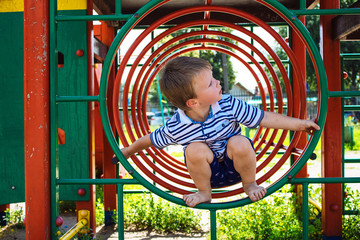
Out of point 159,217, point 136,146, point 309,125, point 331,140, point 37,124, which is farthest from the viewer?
point 159,217

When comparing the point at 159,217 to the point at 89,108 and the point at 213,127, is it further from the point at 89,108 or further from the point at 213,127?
the point at 213,127

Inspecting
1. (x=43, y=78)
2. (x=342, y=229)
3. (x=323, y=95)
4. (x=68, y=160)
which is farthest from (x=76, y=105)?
(x=342, y=229)

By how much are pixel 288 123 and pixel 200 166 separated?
0.55 m

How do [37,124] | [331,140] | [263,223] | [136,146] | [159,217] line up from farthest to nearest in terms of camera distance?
[159,217] → [263,223] → [331,140] → [136,146] → [37,124]

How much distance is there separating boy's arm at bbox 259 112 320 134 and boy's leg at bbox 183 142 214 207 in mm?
378

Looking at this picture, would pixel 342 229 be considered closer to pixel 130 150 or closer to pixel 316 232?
pixel 316 232

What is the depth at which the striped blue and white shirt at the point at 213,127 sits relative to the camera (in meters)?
2.21

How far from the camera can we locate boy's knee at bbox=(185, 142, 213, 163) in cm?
208

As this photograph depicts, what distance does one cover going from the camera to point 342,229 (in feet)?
10.4

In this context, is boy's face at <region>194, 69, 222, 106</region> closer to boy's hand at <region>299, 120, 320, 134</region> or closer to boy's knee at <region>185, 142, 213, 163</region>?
boy's knee at <region>185, 142, 213, 163</region>

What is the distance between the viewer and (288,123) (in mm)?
2043

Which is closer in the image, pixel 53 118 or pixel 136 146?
pixel 53 118

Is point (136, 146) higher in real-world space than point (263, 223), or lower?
higher

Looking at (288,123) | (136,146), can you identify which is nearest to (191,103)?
(136,146)
